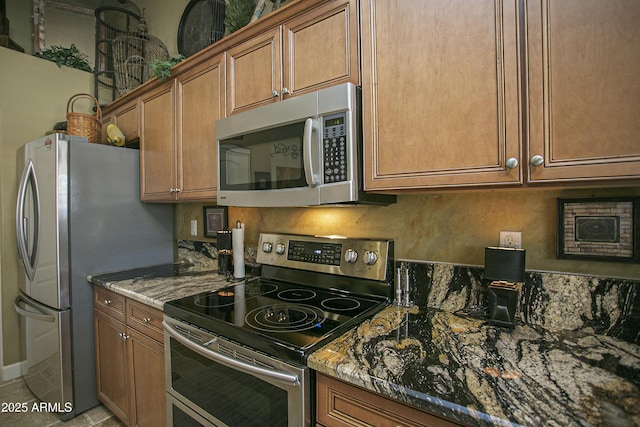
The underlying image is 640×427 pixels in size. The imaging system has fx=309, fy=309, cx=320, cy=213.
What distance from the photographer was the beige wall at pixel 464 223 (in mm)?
1085

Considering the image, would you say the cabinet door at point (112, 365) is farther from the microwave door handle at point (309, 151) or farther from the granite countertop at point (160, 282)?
the microwave door handle at point (309, 151)

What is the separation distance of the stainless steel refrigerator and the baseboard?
0.39 metres

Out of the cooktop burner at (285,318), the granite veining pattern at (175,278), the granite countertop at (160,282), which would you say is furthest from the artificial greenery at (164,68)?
the cooktop burner at (285,318)

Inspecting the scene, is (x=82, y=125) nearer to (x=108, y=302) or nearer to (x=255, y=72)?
(x=108, y=302)

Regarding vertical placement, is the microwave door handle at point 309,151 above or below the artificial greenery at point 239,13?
below

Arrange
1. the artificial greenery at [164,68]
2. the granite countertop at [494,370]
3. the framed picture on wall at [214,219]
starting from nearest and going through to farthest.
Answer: the granite countertop at [494,370] < the artificial greenery at [164,68] < the framed picture on wall at [214,219]

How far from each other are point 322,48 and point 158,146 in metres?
1.40

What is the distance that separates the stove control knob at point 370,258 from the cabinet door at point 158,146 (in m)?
1.32

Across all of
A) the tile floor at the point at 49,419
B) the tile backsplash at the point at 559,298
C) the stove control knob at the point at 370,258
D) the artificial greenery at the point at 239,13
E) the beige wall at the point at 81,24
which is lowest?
the tile floor at the point at 49,419

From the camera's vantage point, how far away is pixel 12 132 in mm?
2461

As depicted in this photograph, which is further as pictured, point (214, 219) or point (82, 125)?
point (214, 219)

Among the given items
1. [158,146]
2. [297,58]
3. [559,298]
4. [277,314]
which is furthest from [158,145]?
[559,298]

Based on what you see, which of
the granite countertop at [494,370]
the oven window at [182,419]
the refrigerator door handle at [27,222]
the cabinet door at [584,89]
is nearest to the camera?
the granite countertop at [494,370]

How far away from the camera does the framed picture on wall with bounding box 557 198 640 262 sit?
0.97m
